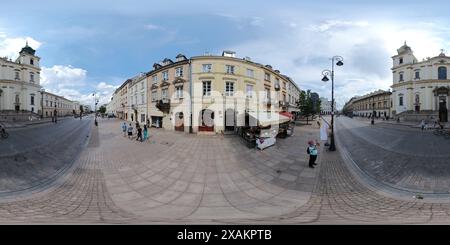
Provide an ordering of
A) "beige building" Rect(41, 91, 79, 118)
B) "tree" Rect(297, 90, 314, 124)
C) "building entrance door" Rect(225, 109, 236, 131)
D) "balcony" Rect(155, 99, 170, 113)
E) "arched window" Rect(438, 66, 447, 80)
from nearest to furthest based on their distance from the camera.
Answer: "building entrance door" Rect(225, 109, 236, 131) → "beige building" Rect(41, 91, 79, 118) → "balcony" Rect(155, 99, 170, 113) → "arched window" Rect(438, 66, 447, 80) → "tree" Rect(297, 90, 314, 124)

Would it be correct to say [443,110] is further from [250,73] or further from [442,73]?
[250,73]

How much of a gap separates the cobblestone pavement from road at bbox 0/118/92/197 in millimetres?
293

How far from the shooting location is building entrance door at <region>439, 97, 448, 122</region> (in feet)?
22.0

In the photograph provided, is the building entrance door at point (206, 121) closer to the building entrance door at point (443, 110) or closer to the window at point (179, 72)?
the window at point (179, 72)

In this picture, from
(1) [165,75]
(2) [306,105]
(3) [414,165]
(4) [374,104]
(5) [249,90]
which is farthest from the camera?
(4) [374,104]

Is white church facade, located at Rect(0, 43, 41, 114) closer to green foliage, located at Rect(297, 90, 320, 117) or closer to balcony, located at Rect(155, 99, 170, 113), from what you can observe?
balcony, located at Rect(155, 99, 170, 113)

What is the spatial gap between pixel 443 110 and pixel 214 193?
851 centimetres

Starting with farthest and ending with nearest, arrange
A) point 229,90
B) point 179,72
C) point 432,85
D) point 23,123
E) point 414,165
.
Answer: point 432,85, point 179,72, point 229,90, point 23,123, point 414,165

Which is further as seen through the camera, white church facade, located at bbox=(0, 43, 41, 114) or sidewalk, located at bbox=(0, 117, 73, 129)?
sidewalk, located at bbox=(0, 117, 73, 129)

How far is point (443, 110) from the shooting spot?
23.0 ft

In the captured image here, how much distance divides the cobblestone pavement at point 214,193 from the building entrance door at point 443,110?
4.01 metres

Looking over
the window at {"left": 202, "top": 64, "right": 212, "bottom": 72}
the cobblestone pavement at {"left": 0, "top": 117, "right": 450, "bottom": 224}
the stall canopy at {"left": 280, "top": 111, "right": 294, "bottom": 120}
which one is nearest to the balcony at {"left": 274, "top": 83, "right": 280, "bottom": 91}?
the stall canopy at {"left": 280, "top": 111, "right": 294, "bottom": 120}

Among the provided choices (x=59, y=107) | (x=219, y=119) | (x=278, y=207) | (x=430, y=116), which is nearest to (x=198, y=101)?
(x=219, y=119)

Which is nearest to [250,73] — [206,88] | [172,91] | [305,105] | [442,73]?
[206,88]
